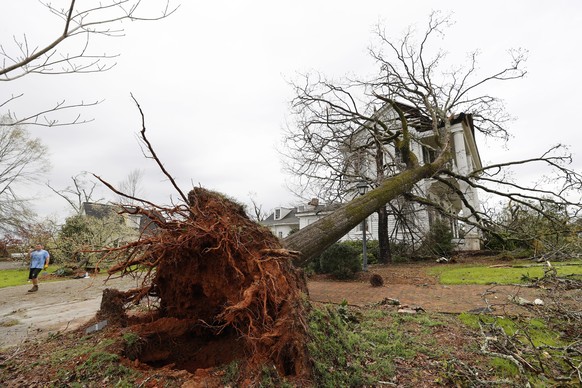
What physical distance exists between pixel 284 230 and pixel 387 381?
107 ft

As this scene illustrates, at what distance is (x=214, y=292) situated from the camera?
2672mm

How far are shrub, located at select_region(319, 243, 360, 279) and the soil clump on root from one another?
27.6 feet

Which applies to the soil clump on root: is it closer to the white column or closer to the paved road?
the paved road

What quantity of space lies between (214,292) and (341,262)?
350 inches

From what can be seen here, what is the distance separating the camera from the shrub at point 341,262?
10922mm

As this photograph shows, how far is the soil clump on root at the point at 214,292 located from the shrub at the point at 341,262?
27.6 feet

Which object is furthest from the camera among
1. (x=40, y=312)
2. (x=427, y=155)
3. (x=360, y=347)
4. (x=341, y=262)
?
(x=427, y=155)

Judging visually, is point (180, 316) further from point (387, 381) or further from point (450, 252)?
point (450, 252)

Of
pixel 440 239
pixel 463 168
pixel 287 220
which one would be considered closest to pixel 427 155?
pixel 463 168

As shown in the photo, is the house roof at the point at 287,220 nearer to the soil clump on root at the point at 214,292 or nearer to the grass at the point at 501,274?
the grass at the point at 501,274

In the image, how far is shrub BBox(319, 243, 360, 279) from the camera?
430 inches

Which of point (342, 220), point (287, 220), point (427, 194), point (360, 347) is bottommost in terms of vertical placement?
point (360, 347)

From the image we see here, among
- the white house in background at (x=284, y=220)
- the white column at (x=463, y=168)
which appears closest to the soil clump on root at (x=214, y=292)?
the white column at (x=463, y=168)

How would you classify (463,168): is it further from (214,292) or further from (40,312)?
(40,312)
